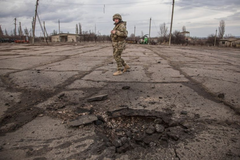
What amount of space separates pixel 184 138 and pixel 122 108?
79 cm

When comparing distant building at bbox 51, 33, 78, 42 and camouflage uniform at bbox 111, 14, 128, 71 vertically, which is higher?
distant building at bbox 51, 33, 78, 42

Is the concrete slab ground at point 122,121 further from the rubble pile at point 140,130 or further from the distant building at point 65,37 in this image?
the distant building at point 65,37

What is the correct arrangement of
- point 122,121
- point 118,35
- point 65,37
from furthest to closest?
point 65,37, point 118,35, point 122,121

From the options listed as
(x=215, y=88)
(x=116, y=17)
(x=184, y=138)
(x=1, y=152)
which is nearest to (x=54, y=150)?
(x=1, y=152)

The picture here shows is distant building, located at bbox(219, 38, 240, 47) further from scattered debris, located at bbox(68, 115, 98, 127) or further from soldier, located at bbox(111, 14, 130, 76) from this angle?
scattered debris, located at bbox(68, 115, 98, 127)

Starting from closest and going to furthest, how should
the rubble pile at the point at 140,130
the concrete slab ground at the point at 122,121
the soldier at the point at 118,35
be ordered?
the concrete slab ground at the point at 122,121
the rubble pile at the point at 140,130
the soldier at the point at 118,35

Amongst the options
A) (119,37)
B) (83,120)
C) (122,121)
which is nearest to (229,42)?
(119,37)

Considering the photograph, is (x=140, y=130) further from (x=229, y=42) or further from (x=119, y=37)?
(x=229, y=42)

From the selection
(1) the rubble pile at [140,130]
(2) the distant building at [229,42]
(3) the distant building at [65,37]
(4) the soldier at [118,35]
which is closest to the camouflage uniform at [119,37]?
(4) the soldier at [118,35]

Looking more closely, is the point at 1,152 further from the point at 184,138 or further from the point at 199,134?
the point at 199,134

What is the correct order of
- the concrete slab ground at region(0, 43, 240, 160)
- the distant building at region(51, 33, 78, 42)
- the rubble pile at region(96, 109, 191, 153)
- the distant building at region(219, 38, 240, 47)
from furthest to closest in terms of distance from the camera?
the distant building at region(51, 33, 78, 42), the distant building at region(219, 38, 240, 47), the rubble pile at region(96, 109, 191, 153), the concrete slab ground at region(0, 43, 240, 160)

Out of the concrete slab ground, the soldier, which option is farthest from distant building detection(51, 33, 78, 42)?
the concrete slab ground

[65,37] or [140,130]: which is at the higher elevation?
[65,37]

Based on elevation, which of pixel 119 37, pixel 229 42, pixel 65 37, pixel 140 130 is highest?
pixel 65 37
